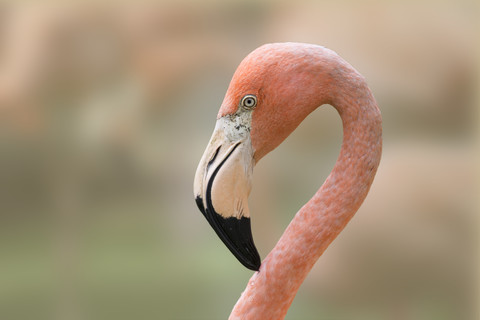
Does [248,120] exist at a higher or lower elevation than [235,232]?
higher

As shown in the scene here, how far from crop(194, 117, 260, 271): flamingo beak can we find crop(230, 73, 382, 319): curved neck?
0.08 m

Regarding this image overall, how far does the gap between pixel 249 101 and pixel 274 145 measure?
0.12 metres

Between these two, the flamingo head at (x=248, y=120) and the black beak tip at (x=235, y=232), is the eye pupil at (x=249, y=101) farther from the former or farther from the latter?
the black beak tip at (x=235, y=232)

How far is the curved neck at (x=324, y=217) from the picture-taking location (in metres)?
0.95

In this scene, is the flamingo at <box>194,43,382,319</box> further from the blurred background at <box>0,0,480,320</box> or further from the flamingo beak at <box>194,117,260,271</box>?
the blurred background at <box>0,0,480,320</box>

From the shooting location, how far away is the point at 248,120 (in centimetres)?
93

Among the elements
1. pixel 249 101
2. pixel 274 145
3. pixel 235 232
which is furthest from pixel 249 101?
pixel 235 232

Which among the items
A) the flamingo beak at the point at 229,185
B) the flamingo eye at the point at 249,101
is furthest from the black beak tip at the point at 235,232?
the flamingo eye at the point at 249,101

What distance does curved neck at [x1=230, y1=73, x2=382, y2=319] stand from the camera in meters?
0.95

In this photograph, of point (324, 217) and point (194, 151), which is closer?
point (324, 217)

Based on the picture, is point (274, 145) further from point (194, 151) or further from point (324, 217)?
point (194, 151)

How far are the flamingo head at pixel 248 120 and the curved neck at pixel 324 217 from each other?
68mm

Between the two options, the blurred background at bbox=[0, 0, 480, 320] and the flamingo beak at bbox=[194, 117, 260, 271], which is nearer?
the flamingo beak at bbox=[194, 117, 260, 271]

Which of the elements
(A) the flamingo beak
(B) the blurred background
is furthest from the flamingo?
(B) the blurred background
